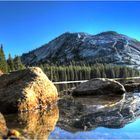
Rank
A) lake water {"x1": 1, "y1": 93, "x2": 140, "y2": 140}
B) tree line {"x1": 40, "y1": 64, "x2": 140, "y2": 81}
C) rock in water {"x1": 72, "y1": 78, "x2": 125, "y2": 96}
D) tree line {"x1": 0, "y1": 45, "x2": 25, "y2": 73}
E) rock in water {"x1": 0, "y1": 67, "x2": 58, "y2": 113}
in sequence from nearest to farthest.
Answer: lake water {"x1": 1, "y1": 93, "x2": 140, "y2": 140} → rock in water {"x1": 0, "y1": 67, "x2": 58, "y2": 113} → rock in water {"x1": 72, "y1": 78, "x2": 125, "y2": 96} → tree line {"x1": 0, "y1": 45, "x2": 25, "y2": 73} → tree line {"x1": 40, "y1": 64, "x2": 140, "y2": 81}

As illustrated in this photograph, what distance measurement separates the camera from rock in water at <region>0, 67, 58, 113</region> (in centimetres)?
2027

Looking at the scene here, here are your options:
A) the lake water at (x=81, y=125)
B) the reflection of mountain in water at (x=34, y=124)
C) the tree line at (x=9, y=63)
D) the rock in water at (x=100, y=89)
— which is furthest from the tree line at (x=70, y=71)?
the lake water at (x=81, y=125)

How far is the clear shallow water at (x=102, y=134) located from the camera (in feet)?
40.2

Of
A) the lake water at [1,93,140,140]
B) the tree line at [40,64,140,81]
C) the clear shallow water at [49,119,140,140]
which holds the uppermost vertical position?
the tree line at [40,64,140,81]

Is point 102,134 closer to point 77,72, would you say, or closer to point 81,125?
point 81,125

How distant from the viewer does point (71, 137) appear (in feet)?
40.2

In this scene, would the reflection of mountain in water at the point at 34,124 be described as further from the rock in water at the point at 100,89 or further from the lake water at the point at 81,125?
the rock in water at the point at 100,89

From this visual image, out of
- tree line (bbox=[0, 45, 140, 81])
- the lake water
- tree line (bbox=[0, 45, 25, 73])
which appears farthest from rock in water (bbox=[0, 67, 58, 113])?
tree line (bbox=[0, 45, 140, 81])

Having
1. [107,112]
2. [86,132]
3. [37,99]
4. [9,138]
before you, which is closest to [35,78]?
[37,99]

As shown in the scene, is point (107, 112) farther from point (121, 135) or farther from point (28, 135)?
point (28, 135)

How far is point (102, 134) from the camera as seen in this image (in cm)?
1274

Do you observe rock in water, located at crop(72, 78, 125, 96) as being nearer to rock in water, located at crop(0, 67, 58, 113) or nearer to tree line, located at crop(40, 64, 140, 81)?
rock in water, located at crop(0, 67, 58, 113)

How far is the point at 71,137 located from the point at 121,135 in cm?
180

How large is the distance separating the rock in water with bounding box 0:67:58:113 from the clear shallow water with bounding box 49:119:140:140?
6502 mm
